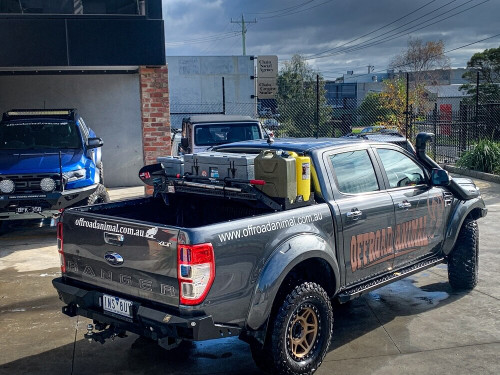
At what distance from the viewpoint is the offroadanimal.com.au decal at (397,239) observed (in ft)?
16.9

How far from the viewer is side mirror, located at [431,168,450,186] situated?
5.95 metres

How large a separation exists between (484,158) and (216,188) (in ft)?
39.9

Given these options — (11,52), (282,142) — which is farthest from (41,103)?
(282,142)

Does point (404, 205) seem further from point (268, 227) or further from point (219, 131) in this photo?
point (219, 131)

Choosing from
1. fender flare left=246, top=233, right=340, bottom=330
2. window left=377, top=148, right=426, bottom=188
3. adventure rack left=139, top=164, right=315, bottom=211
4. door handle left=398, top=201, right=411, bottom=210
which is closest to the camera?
fender flare left=246, top=233, right=340, bottom=330

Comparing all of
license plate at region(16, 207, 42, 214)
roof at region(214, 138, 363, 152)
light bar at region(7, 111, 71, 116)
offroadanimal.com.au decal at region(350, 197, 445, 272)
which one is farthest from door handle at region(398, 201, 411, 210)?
light bar at region(7, 111, 71, 116)

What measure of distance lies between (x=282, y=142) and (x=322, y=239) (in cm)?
136

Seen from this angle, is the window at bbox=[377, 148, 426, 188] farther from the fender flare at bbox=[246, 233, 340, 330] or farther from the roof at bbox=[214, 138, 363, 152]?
the fender flare at bbox=[246, 233, 340, 330]

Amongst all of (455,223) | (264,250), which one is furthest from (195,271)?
(455,223)

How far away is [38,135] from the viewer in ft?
33.5

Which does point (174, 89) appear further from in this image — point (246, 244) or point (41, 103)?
point (246, 244)

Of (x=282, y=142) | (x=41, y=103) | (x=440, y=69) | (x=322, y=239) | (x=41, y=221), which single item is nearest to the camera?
(x=322, y=239)

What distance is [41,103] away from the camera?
1427cm

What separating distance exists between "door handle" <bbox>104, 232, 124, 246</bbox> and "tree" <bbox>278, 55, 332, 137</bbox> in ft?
55.3
